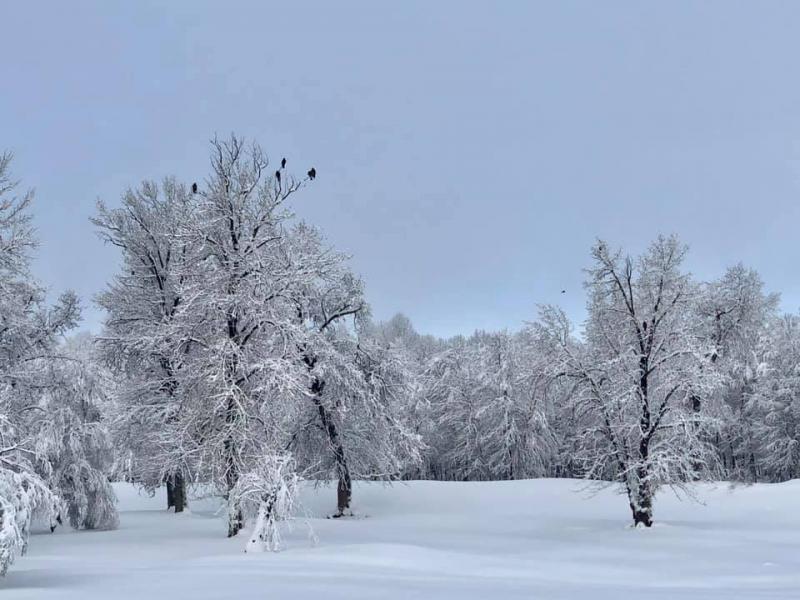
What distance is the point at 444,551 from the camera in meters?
15.5

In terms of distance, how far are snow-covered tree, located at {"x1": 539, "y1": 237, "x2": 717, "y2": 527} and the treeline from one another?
2.6 inches

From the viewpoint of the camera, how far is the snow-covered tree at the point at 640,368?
19.7m

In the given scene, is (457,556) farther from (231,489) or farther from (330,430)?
(330,430)

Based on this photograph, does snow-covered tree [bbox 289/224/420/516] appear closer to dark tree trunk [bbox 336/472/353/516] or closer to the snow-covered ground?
dark tree trunk [bbox 336/472/353/516]

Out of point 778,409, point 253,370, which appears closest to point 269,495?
point 253,370

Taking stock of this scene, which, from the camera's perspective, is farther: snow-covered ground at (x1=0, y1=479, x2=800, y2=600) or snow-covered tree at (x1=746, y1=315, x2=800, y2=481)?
snow-covered tree at (x1=746, y1=315, x2=800, y2=481)

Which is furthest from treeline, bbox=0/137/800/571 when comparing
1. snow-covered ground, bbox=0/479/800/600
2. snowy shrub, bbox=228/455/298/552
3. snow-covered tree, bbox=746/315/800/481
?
snow-covered tree, bbox=746/315/800/481

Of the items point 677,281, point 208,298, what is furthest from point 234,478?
point 677,281

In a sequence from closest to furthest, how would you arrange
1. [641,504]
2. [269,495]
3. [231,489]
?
[269,495] < [231,489] < [641,504]

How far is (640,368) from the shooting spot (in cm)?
2064

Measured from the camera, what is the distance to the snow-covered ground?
9.47 meters

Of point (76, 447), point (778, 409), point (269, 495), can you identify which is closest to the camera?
point (269, 495)

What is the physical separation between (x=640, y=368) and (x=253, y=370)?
1158 centimetres

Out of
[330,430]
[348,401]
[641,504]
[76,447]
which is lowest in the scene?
[641,504]
